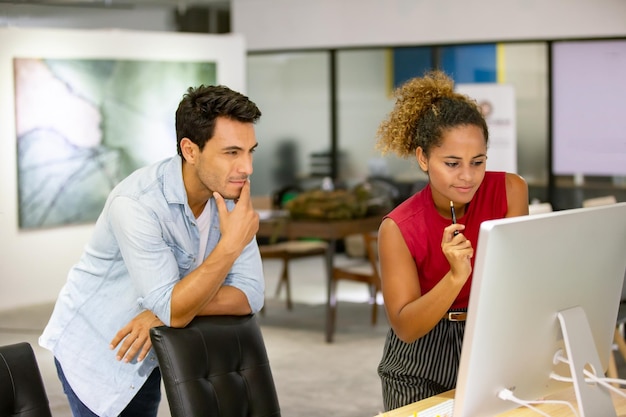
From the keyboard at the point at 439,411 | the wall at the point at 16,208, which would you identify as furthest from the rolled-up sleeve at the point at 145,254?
the wall at the point at 16,208

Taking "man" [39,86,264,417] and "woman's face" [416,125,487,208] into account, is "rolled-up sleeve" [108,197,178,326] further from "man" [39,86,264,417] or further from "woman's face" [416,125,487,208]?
"woman's face" [416,125,487,208]

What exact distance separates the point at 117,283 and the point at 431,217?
0.86 metres

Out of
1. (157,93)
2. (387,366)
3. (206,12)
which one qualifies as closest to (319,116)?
(206,12)

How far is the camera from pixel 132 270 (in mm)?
2346

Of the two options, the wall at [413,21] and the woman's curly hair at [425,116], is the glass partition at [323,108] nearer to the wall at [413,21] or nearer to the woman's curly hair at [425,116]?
the wall at [413,21]

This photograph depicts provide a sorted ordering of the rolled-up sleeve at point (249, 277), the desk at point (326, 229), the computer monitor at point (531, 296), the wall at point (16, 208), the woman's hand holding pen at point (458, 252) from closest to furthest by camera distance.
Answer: the computer monitor at point (531, 296)
the woman's hand holding pen at point (458, 252)
the rolled-up sleeve at point (249, 277)
the wall at point (16, 208)
the desk at point (326, 229)

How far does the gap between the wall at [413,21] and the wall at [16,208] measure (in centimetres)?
375

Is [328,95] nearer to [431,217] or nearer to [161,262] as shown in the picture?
[431,217]

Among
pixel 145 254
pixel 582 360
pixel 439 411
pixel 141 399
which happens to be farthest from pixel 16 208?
pixel 582 360

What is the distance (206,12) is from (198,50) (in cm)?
112

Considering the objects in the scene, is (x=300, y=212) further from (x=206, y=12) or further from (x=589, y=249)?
(x=589, y=249)

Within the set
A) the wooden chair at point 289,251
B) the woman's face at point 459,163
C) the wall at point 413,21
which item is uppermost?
the wall at point 413,21

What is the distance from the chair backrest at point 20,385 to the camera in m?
2.18

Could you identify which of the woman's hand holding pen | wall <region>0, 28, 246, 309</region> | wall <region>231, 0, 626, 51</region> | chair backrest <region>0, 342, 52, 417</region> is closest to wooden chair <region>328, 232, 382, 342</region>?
wall <region>0, 28, 246, 309</region>
